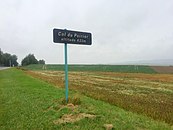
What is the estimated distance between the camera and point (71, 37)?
26.8 ft

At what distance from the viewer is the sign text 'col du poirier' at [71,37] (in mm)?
7780

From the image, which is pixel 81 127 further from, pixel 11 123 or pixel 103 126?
pixel 11 123

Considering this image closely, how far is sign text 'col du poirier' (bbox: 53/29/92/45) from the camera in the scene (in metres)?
7.78

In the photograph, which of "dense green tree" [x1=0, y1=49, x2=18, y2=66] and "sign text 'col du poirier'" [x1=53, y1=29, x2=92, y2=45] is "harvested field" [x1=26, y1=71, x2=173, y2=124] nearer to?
"sign text 'col du poirier'" [x1=53, y1=29, x2=92, y2=45]

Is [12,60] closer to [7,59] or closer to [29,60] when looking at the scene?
[7,59]

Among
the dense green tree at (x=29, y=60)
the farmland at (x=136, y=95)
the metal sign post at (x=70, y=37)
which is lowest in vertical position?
the farmland at (x=136, y=95)

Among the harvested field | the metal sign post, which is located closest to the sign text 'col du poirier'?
the metal sign post

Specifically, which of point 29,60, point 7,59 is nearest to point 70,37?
point 29,60

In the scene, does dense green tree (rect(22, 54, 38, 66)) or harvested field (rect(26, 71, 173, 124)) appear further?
dense green tree (rect(22, 54, 38, 66))

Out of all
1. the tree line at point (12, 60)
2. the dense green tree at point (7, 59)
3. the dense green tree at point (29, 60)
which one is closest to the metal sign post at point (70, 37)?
the dense green tree at point (7, 59)

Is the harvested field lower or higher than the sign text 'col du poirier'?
lower

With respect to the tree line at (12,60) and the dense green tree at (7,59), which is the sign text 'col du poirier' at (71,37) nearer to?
the dense green tree at (7,59)

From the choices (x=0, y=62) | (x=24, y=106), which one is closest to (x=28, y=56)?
(x=0, y=62)

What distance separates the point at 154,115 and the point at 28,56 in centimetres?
12176
